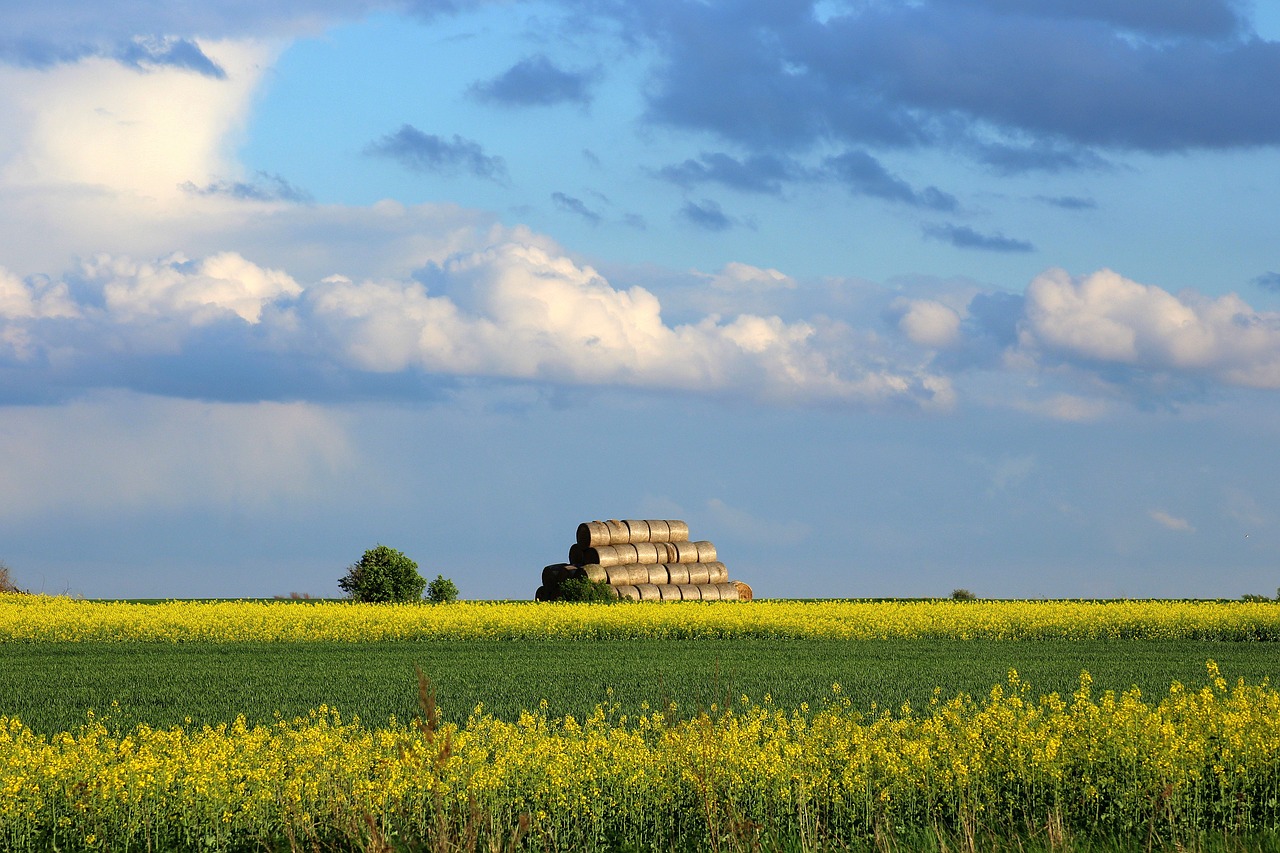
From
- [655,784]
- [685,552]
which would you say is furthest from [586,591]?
[655,784]

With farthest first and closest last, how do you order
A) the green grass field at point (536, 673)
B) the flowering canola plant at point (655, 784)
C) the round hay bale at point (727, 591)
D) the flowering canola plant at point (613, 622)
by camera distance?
1. the round hay bale at point (727, 591)
2. the flowering canola plant at point (613, 622)
3. the green grass field at point (536, 673)
4. the flowering canola plant at point (655, 784)

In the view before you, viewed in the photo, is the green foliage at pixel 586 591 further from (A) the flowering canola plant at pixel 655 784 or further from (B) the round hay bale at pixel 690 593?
(A) the flowering canola plant at pixel 655 784

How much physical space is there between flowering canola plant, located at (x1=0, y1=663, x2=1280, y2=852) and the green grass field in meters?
2.72

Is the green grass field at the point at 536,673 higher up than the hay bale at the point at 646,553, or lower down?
lower down

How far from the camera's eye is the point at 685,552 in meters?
39.3

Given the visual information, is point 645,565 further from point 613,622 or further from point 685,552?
point 613,622

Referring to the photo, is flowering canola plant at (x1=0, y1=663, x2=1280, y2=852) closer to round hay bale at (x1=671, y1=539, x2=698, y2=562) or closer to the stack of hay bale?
the stack of hay bale

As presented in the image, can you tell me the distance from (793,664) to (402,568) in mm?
17441

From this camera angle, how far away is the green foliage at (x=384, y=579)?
3562 centimetres

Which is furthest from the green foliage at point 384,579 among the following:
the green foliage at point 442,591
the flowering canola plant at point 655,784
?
the flowering canola plant at point 655,784

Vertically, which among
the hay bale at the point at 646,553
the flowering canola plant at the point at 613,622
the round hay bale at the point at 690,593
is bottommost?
the flowering canola plant at the point at 613,622

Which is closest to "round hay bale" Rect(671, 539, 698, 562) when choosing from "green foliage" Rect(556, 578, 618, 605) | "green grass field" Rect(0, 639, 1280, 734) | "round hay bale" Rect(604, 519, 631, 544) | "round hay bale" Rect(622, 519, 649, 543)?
"round hay bale" Rect(622, 519, 649, 543)

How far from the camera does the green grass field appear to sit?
1568 cm

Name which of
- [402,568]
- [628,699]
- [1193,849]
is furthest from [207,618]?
[1193,849]
